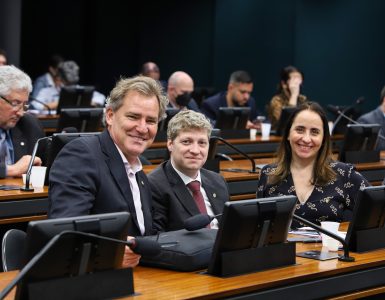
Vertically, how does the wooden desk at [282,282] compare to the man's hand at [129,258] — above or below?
below

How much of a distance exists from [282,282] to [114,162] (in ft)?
2.72

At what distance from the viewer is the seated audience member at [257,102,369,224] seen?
4.46 m

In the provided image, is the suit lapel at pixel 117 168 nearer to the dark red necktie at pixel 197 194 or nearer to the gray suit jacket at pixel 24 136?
the dark red necktie at pixel 197 194

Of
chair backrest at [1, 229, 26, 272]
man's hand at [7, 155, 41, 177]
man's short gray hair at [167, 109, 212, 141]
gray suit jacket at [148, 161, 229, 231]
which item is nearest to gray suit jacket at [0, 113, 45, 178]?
man's hand at [7, 155, 41, 177]

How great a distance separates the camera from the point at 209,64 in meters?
14.1

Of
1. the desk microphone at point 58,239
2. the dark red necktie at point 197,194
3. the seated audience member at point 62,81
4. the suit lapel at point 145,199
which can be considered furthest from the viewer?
the seated audience member at point 62,81

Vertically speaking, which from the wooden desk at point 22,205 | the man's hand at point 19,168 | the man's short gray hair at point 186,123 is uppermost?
the man's short gray hair at point 186,123

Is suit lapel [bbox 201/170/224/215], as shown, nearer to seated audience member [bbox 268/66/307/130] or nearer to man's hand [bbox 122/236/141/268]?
man's hand [bbox 122/236/141/268]

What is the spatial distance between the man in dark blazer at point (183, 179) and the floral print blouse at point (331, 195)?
0.38 metres

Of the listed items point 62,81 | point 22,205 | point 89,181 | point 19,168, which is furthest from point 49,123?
point 89,181

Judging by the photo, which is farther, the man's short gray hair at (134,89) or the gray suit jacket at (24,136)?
the gray suit jacket at (24,136)

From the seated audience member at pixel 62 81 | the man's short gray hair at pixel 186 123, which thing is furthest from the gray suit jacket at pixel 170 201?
the seated audience member at pixel 62 81

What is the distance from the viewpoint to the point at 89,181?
329cm

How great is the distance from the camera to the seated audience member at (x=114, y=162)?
3.26 m
